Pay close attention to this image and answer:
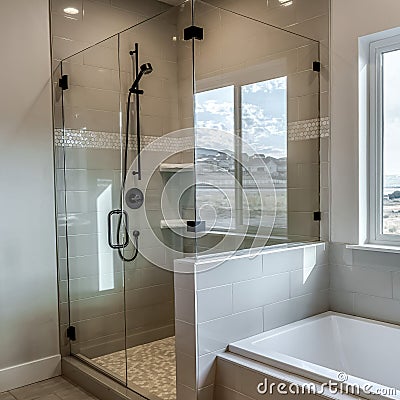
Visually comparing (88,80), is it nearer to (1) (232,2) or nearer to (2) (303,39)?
(1) (232,2)

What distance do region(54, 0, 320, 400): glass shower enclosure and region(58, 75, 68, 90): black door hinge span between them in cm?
2

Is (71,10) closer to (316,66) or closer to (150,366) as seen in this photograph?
(316,66)

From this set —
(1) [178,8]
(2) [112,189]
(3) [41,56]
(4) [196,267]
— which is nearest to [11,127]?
(3) [41,56]

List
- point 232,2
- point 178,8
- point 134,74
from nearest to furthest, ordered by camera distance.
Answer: point 178,8, point 134,74, point 232,2

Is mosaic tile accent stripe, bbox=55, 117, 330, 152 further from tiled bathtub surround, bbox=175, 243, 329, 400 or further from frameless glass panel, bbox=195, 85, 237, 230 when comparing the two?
tiled bathtub surround, bbox=175, 243, 329, 400

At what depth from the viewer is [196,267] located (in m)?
2.33

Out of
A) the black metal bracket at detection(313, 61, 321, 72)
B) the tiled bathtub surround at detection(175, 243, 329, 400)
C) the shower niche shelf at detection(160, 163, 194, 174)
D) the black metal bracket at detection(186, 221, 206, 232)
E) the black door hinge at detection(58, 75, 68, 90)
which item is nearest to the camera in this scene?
the tiled bathtub surround at detection(175, 243, 329, 400)

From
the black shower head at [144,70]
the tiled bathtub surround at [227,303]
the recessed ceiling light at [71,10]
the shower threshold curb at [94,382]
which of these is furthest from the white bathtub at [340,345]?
the recessed ceiling light at [71,10]

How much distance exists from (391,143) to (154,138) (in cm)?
152

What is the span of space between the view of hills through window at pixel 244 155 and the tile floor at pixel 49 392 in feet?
4.80

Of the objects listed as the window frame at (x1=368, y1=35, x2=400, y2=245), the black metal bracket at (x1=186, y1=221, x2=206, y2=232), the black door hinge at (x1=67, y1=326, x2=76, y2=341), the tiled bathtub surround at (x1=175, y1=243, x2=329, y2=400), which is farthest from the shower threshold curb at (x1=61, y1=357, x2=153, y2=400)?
the window frame at (x1=368, y1=35, x2=400, y2=245)

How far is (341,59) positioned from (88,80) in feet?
5.63

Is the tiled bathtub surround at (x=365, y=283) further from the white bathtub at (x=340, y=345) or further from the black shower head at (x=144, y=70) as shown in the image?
Result: the black shower head at (x=144, y=70)

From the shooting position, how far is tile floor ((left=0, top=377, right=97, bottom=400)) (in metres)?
3.00
